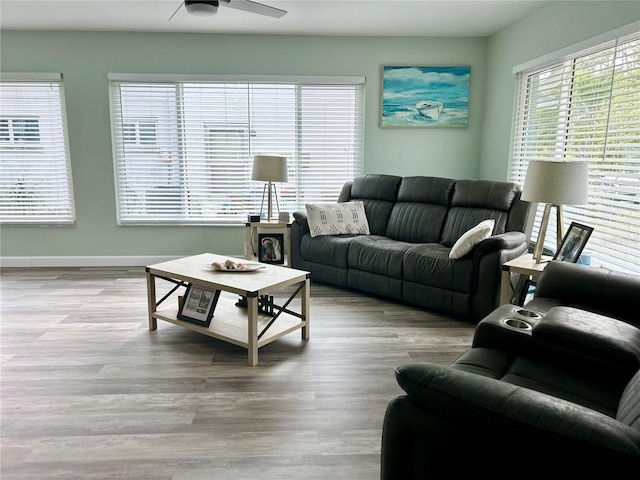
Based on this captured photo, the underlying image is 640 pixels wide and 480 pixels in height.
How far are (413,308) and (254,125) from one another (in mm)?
2695

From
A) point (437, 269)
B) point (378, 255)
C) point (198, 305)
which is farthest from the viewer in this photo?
point (378, 255)

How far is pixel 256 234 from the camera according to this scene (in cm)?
459

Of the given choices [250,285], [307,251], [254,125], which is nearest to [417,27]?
[254,125]

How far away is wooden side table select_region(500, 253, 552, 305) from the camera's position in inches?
115

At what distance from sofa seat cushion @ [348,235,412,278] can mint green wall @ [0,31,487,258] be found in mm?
1284

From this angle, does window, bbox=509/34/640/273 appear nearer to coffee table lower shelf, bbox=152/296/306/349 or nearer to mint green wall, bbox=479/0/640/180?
mint green wall, bbox=479/0/640/180

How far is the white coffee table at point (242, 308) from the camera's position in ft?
8.92

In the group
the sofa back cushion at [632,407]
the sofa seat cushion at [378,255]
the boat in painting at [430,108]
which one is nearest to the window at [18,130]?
the sofa seat cushion at [378,255]

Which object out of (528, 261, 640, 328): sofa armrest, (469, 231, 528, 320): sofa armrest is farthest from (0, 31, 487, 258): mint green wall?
(528, 261, 640, 328): sofa armrest

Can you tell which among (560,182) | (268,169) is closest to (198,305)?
(268,169)

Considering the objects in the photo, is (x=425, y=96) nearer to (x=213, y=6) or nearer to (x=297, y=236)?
(x=297, y=236)

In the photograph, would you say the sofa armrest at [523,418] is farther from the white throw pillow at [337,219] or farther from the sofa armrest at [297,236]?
the sofa armrest at [297,236]

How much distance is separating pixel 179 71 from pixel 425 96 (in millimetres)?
2678

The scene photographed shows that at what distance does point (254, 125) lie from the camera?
5.02m
